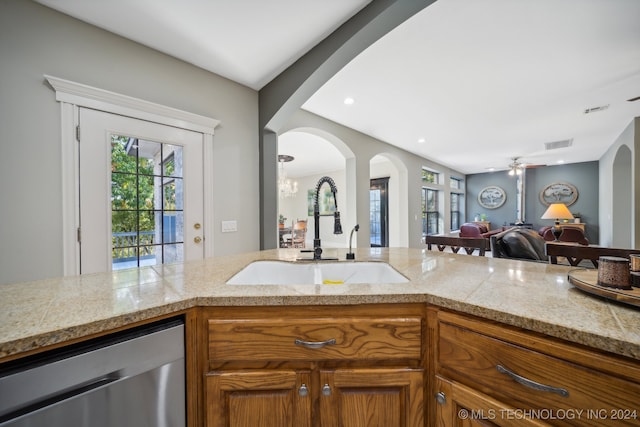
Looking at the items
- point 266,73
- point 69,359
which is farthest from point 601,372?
point 266,73

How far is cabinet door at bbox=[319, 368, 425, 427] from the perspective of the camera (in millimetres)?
851

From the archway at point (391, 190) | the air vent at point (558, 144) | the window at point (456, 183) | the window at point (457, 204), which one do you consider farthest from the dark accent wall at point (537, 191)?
the archway at point (391, 190)

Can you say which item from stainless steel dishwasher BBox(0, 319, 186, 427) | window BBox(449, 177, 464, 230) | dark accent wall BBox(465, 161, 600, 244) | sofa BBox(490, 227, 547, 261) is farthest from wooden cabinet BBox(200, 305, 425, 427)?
dark accent wall BBox(465, 161, 600, 244)

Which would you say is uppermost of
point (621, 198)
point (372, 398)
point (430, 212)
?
point (621, 198)

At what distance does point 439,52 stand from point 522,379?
2.36m

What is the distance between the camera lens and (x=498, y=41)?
6.57 feet

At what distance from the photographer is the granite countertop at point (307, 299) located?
62cm

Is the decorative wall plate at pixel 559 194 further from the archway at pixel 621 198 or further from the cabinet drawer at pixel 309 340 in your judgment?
the cabinet drawer at pixel 309 340

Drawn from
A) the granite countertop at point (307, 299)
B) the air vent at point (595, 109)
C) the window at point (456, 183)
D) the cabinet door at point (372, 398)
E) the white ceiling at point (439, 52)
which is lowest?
the cabinet door at point (372, 398)

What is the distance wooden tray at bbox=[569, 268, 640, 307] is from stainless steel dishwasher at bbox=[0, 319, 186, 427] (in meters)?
1.30

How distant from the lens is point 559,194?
287 inches

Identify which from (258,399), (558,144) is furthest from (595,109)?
(258,399)

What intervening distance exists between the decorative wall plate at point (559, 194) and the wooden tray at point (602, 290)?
8620 mm

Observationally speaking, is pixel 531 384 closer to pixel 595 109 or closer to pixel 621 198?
pixel 595 109
